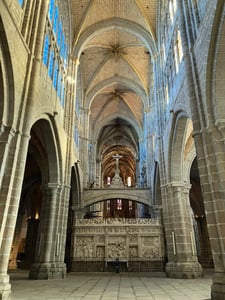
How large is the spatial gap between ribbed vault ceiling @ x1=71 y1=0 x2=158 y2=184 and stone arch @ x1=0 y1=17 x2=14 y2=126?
1190cm

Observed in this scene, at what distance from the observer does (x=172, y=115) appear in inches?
535

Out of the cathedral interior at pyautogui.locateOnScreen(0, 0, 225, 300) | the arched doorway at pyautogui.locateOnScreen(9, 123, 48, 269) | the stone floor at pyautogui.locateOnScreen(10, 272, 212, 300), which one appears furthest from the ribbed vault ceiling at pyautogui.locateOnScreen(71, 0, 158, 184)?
the stone floor at pyautogui.locateOnScreen(10, 272, 212, 300)

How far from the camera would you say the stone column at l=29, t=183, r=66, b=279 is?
12.5 m

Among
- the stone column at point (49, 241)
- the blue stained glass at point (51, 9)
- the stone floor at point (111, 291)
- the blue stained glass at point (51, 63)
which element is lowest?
the stone floor at point (111, 291)

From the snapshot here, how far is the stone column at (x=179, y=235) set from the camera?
12551 millimetres

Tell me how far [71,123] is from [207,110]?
10.4 meters

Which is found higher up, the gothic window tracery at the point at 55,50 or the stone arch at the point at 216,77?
the gothic window tracery at the point at 55,50

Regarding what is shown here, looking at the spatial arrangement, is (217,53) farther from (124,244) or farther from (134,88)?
(134,88)

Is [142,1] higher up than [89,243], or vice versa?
[142,1]

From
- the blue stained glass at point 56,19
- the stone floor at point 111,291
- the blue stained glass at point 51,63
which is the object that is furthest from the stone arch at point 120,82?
the stone floor at point 111,291

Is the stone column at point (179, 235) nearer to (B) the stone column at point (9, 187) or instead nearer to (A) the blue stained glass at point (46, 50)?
(B) the stone column at point (9, 187)

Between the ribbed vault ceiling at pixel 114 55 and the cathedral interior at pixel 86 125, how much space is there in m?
0.11

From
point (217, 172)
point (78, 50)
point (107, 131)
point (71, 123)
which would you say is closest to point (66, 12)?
point (78, 50)

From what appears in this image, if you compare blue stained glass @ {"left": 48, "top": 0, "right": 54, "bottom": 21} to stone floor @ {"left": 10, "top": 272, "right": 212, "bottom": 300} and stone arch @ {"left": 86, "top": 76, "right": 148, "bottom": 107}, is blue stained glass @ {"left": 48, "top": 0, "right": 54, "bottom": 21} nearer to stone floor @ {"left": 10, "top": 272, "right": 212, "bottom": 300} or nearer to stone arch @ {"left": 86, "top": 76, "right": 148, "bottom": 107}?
stone arch @ {"left": 86, "top": 76, "right": 148, "bottom": 107}
